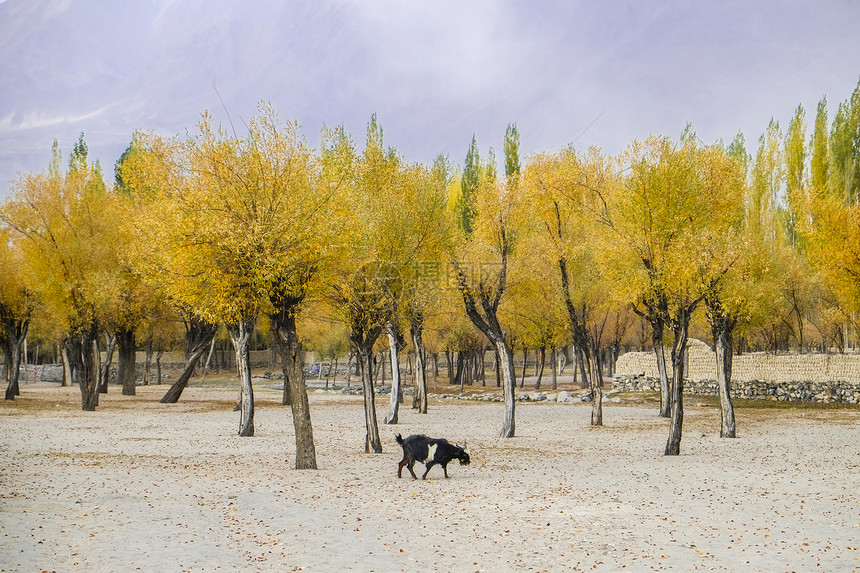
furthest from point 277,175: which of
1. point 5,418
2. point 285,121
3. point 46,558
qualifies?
point 5,418

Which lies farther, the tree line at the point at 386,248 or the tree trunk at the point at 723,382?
the tree trunk at the point at 723,382

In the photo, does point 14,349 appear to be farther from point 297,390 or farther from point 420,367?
point 297,390

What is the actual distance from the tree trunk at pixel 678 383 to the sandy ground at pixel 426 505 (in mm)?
508

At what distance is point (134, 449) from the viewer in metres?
18.9

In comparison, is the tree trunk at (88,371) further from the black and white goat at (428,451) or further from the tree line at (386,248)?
the black and white goat at (428,451)

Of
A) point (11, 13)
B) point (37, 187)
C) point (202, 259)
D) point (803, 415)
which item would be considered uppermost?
point (11, 13)

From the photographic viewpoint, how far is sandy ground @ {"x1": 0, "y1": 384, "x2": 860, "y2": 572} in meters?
8.62

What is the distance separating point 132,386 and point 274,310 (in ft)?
113

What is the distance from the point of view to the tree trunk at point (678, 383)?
18.1 m

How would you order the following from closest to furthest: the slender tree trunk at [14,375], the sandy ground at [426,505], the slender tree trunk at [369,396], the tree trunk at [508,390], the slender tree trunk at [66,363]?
the sandy ground at [426,505] → the slender tree trunk at [369,396] → the tree trunk at [508,390] → the slender tree trunk at [14,375] → the slender tree trunk at [66,363]

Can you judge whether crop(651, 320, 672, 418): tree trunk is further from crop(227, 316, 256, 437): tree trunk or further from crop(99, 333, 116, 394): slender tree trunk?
crop(99, 333, 116, 394): slender tree trunk

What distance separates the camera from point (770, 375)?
41250mm

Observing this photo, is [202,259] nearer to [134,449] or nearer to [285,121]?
[285,121]

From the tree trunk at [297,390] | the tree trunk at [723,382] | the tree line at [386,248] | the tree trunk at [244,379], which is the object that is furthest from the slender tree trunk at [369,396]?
the tree trunk at [723,382]
